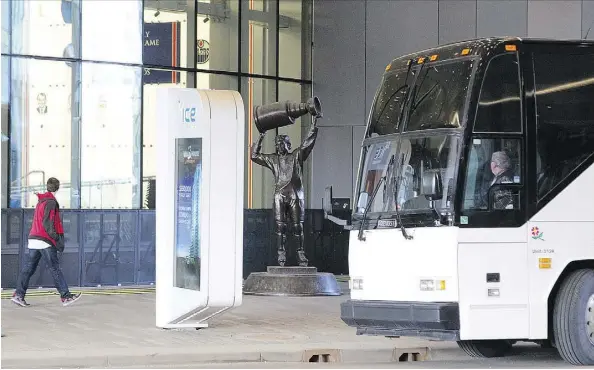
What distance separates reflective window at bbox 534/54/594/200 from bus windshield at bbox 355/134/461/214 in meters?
1.02

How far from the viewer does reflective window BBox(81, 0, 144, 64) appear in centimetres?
2523

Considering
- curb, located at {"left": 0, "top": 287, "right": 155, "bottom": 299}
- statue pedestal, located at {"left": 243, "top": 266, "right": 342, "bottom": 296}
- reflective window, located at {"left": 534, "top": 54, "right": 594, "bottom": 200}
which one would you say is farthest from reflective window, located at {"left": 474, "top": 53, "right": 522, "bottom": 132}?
curb, located at {"left": 0, "top": 287, "right": 155, "bottom": 299}

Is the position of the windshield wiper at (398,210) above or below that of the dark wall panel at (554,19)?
below

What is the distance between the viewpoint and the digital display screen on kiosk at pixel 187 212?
15.5 meters

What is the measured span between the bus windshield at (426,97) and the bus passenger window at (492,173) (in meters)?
0.40

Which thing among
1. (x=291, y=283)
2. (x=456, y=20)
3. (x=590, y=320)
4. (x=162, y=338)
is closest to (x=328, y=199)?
(x=162, y=338)

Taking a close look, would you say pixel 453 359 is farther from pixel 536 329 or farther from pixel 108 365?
pixel 108 365

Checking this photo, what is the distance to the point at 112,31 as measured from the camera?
1006 inches

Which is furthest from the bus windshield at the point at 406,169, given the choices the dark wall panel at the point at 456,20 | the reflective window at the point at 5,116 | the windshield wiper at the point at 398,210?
the dark wall panel at the point at 456,20

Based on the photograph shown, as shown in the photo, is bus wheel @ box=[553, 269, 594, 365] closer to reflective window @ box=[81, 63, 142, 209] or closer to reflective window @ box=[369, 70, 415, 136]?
reflective window @ box=[369, 70, 415, 136]

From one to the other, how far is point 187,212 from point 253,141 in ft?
41.9

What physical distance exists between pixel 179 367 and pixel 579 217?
14.8ft

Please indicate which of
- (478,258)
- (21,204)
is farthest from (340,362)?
(21,204)

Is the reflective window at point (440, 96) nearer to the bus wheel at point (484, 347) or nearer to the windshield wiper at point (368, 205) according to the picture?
the windshield wiper at point (368, 205)
